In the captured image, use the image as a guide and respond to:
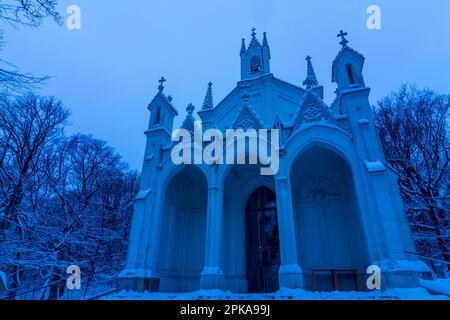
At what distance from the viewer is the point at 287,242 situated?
31.3 ft

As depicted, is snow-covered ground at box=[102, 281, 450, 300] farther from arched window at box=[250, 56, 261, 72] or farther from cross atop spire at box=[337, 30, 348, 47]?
arched window at box=[250, 56, 261, 72]

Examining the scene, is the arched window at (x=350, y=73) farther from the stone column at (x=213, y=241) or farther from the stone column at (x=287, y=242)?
the stone column at (x=213, y=241)

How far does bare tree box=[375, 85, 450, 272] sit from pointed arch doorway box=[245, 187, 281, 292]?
6501mm

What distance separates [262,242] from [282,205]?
3817 mm

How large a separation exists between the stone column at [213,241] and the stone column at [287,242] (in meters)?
2.47

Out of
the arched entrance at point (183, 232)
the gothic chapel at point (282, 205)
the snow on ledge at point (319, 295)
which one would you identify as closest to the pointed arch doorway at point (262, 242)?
the gothic chapel at point (282, 205)

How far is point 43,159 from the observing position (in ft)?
46.0

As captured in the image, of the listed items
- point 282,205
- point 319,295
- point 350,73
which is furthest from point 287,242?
point 350,73

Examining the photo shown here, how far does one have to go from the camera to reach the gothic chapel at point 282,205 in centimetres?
916
